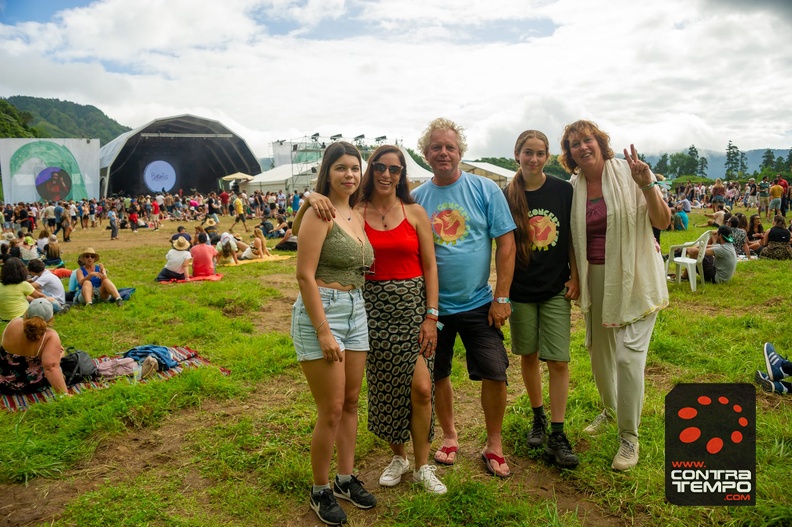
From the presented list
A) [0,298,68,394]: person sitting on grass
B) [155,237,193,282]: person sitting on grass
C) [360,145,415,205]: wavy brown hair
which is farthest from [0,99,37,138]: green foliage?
[360,145,415,205]: wavy brown hair

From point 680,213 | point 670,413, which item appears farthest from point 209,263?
point 680,213

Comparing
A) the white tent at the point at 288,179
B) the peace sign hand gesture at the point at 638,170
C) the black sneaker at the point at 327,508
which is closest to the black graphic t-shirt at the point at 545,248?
the peace sign hand gesture at the point at 638,170

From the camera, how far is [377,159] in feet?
9.13

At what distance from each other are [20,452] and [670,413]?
12.5 feet

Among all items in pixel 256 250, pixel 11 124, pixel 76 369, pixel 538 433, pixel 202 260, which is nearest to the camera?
pixel 538 433

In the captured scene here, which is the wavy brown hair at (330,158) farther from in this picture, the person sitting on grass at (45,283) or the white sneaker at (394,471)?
the person sitting on grass at (45,283)

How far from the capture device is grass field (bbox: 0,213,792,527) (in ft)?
8.95

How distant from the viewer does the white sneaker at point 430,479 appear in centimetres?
285

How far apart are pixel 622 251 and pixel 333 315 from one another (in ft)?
5.49

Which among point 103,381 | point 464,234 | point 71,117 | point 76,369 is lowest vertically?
point 103,381

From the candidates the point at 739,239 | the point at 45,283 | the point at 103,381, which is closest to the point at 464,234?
the point at 103,381

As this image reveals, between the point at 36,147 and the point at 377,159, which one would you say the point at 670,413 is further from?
the point at 36,147

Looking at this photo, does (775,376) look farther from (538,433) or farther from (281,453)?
(281,453)

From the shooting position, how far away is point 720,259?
26.4 ft
